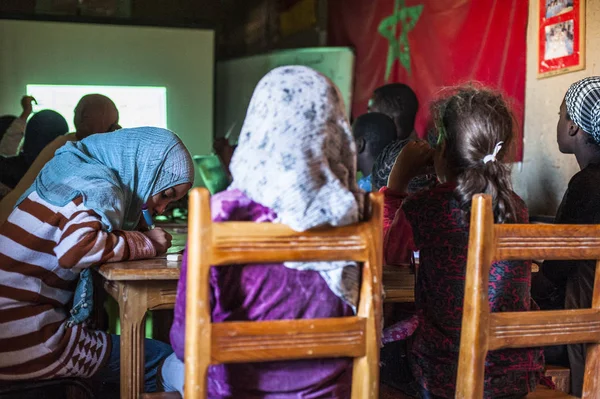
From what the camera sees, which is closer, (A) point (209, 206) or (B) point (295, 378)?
(A) point (209, 206)

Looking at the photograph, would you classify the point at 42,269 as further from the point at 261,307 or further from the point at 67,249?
the point at 261,307

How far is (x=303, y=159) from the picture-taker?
1.30 m

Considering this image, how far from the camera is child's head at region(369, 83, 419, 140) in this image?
4.36 m

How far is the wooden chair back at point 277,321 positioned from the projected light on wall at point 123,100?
480 cm

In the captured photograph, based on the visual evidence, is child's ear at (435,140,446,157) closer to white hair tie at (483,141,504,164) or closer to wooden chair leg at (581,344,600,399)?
white hair tie at (483,141,504,164)

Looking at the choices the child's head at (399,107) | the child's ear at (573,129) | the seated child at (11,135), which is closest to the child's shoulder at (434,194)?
the child's ear at (573,129)

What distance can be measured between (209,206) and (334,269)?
27 centimetres

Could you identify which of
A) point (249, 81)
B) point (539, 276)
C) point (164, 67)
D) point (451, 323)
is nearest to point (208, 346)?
point (451, 323)

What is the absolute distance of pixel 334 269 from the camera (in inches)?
53.9

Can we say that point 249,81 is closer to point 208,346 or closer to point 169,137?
point 169,137

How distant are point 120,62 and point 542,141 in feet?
13.4

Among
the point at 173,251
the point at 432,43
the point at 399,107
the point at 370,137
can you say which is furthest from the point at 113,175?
the point at 432,43

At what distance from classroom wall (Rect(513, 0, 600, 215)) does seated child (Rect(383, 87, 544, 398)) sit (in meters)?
1.58

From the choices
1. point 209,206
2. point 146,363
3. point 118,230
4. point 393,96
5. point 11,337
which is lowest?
point 146,363
